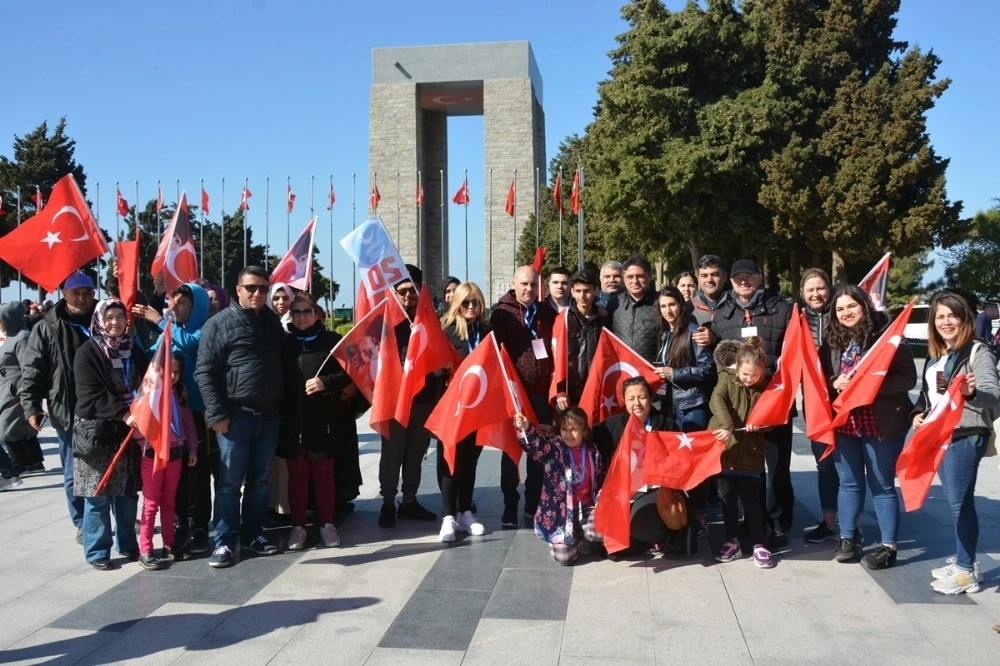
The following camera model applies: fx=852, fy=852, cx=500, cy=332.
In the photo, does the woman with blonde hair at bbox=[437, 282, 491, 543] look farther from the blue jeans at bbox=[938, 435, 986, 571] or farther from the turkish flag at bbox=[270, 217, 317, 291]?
the blue jeans at bbox=[938, 435, 986, 571]

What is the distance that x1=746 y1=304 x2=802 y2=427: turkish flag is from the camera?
18.0ft

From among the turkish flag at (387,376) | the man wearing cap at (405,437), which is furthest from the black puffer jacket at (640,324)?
the turkish flag at (387,376)

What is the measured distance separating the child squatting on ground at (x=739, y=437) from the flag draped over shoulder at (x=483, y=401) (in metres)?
1.32

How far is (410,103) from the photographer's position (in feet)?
163

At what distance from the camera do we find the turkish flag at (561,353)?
607 cm

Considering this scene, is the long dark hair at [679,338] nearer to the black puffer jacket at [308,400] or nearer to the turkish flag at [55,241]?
the black puffer jacket at [308,400]

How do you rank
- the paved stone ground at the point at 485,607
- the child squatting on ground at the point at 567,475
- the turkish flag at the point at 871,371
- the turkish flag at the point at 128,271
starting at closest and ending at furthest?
1. the paved stone ground at the point at 485,607
2. the turkish flag at the point at 871,371
3. the child squatting on ground at the point at 567,475
4. the turkish flag at the point at 128,271

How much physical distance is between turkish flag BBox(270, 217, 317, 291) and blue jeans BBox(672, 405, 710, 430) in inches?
139

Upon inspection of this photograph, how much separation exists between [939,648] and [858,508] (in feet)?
4.86

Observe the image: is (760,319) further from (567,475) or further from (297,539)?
(297,539)

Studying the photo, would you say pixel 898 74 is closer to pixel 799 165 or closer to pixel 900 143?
pixel 900 143

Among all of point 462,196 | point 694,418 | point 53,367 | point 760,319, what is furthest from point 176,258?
point 462,196

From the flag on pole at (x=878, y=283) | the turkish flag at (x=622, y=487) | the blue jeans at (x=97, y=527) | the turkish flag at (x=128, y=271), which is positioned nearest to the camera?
the turkish flag at (x=622, y=487)

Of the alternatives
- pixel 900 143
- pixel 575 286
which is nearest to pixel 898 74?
pixel 900 143
